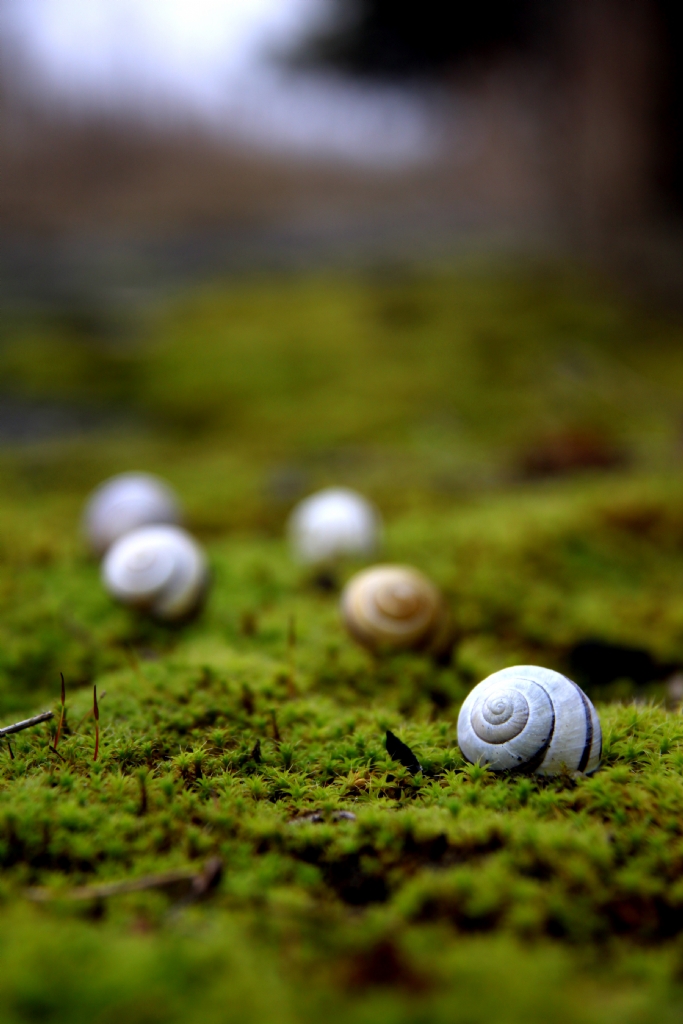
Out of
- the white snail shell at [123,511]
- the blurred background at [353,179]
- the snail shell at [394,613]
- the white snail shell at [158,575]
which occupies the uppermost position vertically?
the blurred background at [353,179]

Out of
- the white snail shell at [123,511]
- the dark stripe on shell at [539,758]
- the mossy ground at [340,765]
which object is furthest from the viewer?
the white snail shell at [123,511]

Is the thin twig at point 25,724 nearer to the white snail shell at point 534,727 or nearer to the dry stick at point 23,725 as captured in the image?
the dry stick at point 23,725

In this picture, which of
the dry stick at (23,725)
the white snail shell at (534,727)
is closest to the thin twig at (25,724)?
the dry stick at (23,725)

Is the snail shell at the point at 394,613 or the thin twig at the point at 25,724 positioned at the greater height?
the snail shell at the point at 394,613

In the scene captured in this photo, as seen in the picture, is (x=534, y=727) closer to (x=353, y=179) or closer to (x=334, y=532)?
(x=334, y=532)

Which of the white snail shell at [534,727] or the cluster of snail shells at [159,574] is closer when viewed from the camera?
the white snail shell at [534,727]

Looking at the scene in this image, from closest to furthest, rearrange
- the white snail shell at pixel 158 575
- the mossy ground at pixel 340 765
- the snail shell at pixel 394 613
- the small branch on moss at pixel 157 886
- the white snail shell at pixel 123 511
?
the mossy ground at pixel 340 765 < the small branch on moss at pixel 157 886 < the snail shell at pixel 394 613 < the white snail shell at pixel 158 575 < the white snail shell at pixel 123 511

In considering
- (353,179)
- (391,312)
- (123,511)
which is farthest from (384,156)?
(123,511)

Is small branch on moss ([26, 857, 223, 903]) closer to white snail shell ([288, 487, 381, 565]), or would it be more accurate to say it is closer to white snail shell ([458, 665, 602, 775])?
white snail shell ([458, 665, 602, 775])

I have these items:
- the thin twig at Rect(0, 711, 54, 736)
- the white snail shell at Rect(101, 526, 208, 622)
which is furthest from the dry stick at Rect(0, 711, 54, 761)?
the white snail shell at Rect(101, 526, 208, 622)
